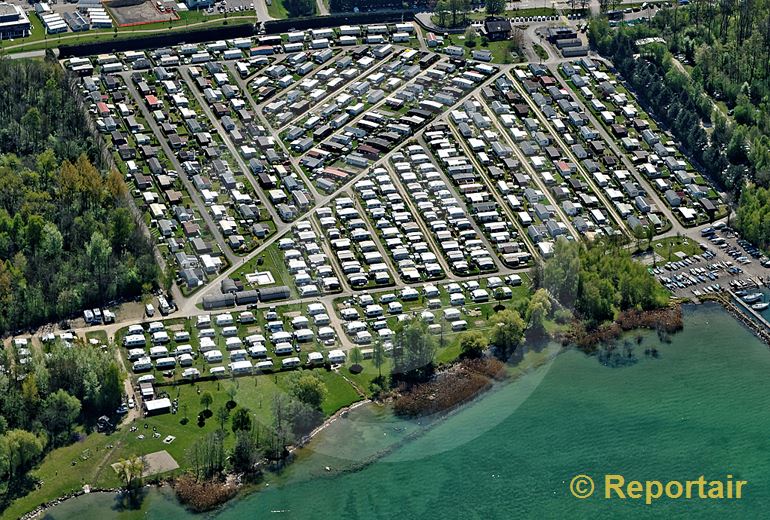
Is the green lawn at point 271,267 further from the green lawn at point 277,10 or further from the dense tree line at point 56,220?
the green lawn at point 277,10

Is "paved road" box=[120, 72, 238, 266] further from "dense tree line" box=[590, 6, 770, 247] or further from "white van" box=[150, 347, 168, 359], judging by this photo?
"dense tree line" box=[590, 6, 770, 247]

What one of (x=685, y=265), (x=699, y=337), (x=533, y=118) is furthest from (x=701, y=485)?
(x=533, y=118)

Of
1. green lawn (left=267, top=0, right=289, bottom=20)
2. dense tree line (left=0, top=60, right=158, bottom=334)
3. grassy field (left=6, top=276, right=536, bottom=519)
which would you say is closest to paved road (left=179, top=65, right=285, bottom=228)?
dense tree line (left=0, top=60, right=158, bottom=334)

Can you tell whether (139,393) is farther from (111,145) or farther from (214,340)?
(111,145)

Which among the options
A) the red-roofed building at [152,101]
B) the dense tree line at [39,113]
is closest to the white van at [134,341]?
the dense tree line at [39,113]

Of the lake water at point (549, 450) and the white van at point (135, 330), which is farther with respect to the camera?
the white van at point (135, 330)

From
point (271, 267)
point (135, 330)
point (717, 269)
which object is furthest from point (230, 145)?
point (717, 269)
